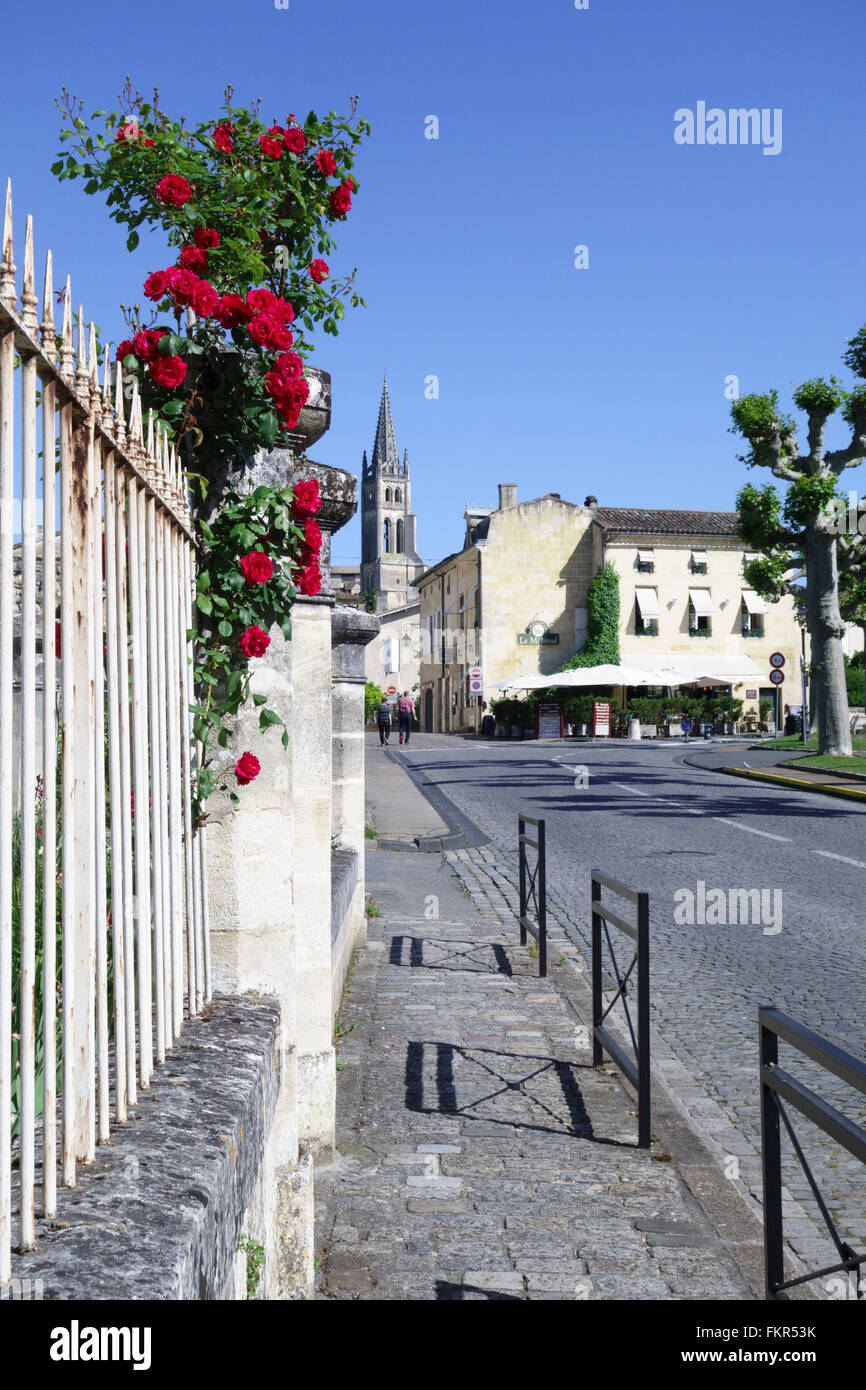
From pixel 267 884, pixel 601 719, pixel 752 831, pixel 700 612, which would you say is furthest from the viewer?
pixel 700 612

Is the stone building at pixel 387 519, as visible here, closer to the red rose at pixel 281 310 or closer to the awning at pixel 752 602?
the awning at pixel 752 602

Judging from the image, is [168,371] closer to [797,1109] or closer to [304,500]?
[304,500]

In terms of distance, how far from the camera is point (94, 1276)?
1665 mm

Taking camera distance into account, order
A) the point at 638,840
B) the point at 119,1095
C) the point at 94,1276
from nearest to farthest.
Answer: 1. the point at 94,1276
2. the point at 119,1095
3. the point at 638,840

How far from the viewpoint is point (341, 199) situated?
3.53m

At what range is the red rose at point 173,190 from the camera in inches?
119

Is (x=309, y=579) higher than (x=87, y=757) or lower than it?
higher

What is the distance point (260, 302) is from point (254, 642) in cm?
88

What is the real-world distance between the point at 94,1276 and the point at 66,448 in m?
1.29

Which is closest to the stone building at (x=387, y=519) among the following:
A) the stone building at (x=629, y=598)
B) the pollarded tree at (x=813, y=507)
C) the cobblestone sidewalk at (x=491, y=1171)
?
the stone building at (x=629, y=598)

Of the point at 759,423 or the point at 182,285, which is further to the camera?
the point at 759,423

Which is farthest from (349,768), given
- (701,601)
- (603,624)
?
(701,601)

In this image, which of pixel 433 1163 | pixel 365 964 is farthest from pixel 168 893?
pixel 365 964
